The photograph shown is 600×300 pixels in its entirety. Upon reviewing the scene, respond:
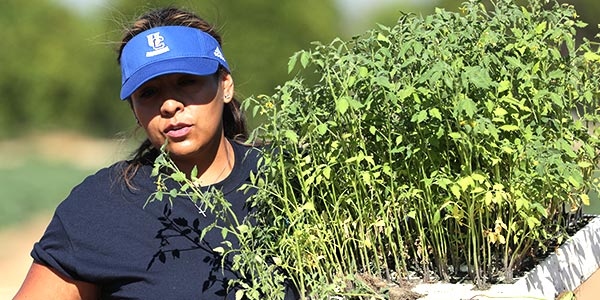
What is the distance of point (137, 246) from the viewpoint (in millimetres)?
2084

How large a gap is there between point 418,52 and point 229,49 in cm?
1091

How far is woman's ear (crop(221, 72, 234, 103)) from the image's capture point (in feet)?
7.55

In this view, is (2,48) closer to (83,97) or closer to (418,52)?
(83,97)

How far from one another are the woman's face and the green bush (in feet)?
0.90

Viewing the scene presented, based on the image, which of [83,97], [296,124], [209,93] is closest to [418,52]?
[296,124]

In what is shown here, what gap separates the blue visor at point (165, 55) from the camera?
2.04 meters

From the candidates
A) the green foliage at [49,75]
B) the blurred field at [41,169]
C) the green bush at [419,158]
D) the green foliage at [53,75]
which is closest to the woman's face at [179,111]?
the green bush at [419,158]

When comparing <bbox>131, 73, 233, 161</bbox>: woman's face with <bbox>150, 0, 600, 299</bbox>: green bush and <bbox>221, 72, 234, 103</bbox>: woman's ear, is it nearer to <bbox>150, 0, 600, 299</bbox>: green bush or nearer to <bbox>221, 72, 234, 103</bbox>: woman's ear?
<bbox>221, 72, 234, 103</bbox>: woman's ear

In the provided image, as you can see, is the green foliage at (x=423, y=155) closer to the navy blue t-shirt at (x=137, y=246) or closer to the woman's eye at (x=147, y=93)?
the navy blue t-shirt at (x=137, y=246)

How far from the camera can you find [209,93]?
2.13 m

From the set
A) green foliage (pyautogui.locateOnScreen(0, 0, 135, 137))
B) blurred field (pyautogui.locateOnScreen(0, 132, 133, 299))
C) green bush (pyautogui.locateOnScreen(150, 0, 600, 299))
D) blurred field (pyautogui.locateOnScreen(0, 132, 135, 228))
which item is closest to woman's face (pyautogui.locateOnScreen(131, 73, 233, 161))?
green bush (pyautogui.locateOnScreen(150, 0, 600, 299))

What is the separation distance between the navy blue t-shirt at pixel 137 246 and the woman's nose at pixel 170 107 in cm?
19

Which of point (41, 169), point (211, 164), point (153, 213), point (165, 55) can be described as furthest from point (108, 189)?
point (41, 169)

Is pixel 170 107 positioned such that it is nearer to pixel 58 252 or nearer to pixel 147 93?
pixel 147 93
